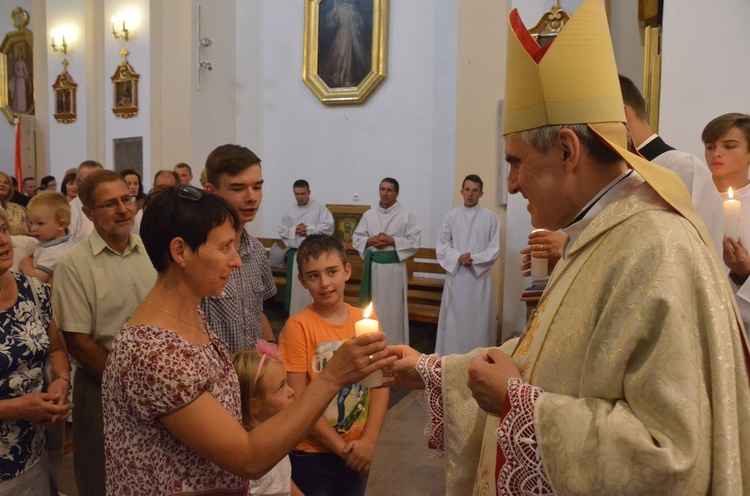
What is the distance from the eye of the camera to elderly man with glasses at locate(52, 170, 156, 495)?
2.34 metres

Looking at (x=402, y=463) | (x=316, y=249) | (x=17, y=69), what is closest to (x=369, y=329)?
(x=316, y=249)

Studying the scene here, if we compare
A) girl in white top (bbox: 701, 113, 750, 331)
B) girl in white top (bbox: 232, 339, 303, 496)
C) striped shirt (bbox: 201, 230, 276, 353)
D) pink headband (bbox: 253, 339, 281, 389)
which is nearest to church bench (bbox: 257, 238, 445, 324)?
girl in white top (bbox: 701, 113, 750, 331)

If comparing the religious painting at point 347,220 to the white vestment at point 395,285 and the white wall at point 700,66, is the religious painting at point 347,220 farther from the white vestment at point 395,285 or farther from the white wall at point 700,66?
the white wall at point 700,66

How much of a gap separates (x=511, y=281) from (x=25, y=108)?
36.5ft

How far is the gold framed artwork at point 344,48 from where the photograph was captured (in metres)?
9.24

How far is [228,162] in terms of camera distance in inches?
91.4

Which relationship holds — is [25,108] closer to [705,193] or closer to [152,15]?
[152,15]

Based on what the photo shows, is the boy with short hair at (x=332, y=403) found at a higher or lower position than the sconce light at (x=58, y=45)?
lower

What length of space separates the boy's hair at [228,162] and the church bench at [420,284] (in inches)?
215

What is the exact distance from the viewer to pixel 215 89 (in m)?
9.88

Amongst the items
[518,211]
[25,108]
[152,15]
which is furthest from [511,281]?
[25,108]

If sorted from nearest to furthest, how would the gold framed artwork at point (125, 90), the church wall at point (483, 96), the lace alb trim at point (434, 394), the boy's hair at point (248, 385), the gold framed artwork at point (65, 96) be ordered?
the lace alb trim at point (434, 394) → the boy's hair at point (248, 385) → the church wall at point (483, 96) → the gold framed artwork at point (125, 90) → the gold framed artwork at point (65, 96)

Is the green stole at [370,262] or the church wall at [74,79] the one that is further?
the church wall at [74,79]

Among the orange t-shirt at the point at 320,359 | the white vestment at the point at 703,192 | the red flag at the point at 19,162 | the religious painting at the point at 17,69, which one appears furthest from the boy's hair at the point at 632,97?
the religious painting at the point at 17,69
